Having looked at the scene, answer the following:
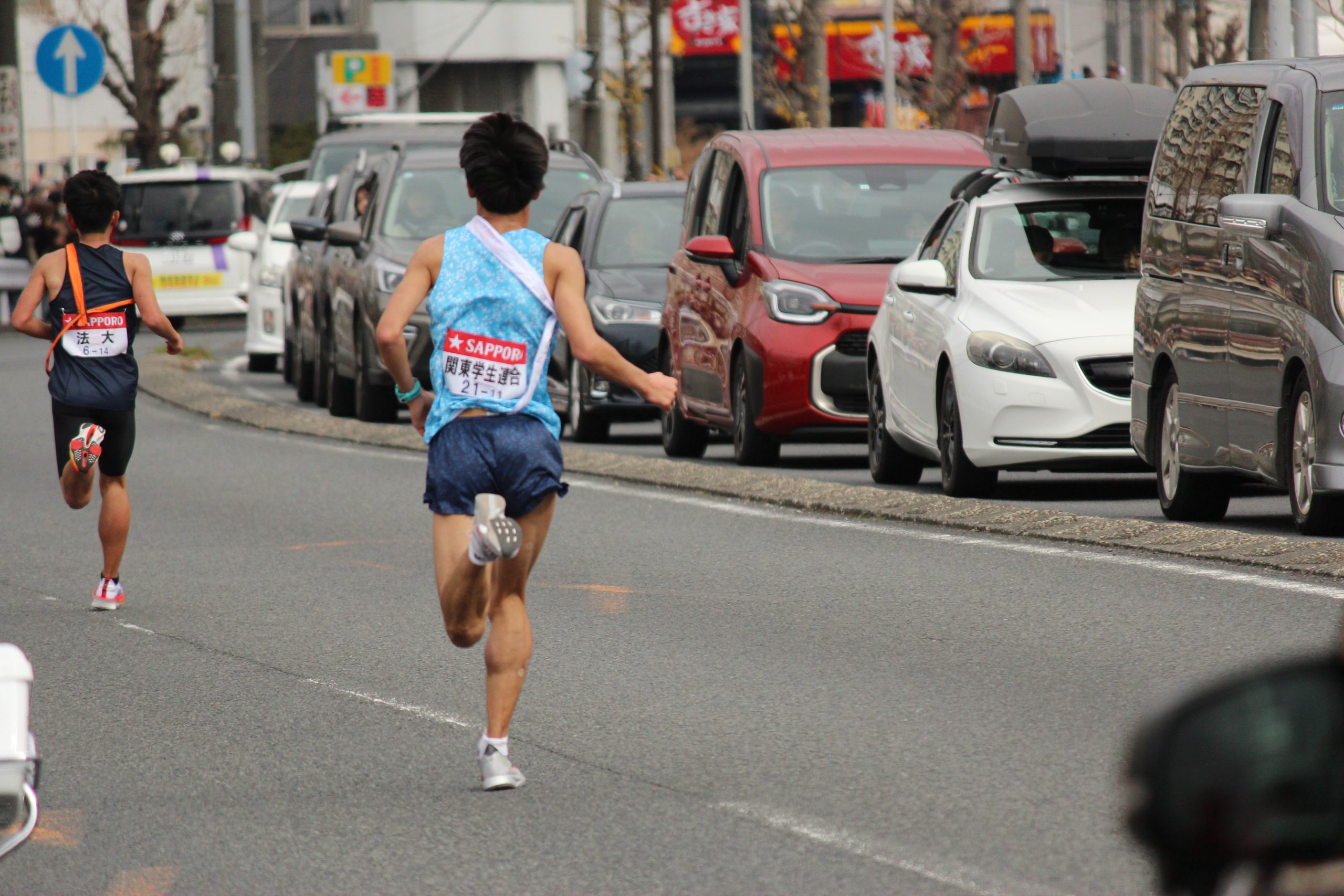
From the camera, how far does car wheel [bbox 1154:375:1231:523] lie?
36.2 feet

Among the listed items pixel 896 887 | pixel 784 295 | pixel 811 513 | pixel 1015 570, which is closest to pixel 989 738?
pixel 896 887

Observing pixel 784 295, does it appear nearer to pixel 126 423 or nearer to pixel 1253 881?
pixel 126 423

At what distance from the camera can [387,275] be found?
18.5 meters

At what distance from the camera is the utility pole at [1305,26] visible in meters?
17.2

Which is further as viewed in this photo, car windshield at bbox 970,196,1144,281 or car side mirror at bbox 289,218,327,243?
car side mirror at bbox 289,218,327,243

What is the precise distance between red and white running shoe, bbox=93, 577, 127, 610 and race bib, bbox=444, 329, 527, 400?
3940 millimetres

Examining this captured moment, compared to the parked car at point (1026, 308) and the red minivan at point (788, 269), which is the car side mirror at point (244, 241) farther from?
the parked car at point (1026, 308)

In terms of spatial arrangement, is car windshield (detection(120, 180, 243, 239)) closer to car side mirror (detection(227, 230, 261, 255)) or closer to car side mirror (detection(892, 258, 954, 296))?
car side mirror (detection(227, 230, 261, 255))

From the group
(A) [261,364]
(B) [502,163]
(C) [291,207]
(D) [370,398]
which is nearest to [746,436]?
(D) [370,398]

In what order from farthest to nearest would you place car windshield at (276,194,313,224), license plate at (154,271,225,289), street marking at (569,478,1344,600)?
license plate at (154,271,225,289) → car windshield at (276,194,313,224) → street marking at (569,478,1344,600)

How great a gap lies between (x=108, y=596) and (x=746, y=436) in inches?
238

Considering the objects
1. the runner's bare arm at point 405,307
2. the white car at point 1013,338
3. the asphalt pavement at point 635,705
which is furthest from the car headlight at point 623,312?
the runner's bare arm at point 405,307

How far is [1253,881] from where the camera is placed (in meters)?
2.04

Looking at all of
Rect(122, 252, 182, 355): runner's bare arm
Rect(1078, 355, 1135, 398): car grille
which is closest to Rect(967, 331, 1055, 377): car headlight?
Rect(1078, 355, 1135, 398): car grille
